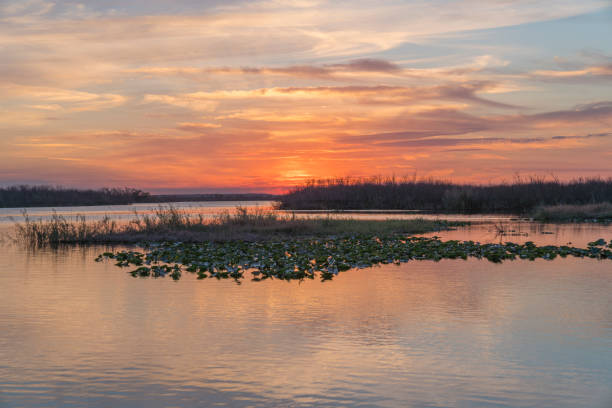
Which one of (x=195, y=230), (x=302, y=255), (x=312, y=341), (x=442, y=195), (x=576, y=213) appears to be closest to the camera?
(x=312, y=341)

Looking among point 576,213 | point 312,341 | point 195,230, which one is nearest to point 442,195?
point 576,213

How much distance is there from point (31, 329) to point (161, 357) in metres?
3.41

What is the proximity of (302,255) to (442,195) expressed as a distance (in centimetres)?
3641

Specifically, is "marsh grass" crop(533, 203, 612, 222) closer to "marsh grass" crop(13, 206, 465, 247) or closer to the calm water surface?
"marsh grass" crop(13, 206, 465, 247)

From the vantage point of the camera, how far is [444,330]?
10.1 metres

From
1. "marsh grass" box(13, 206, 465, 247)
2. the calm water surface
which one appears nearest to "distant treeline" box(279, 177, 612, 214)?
"marsh grass" box(13, 206, 465, 247)

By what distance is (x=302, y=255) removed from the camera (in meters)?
19.5

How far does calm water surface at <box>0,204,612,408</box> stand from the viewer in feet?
23.6

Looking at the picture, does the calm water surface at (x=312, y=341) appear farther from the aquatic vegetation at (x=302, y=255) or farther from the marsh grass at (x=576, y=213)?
the marsh grass at (x=576, y=213)

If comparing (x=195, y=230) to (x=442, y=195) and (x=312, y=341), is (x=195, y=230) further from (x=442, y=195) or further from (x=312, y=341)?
(x=442, y=195)

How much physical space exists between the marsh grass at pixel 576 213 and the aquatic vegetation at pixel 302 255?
17732mm

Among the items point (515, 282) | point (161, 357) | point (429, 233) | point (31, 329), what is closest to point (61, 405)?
point (161, 357)

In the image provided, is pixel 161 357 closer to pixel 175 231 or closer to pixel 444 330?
pixel 444 330

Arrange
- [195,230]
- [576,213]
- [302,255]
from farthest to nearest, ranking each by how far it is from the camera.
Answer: [576,213]
[195,230]
[302,255]
